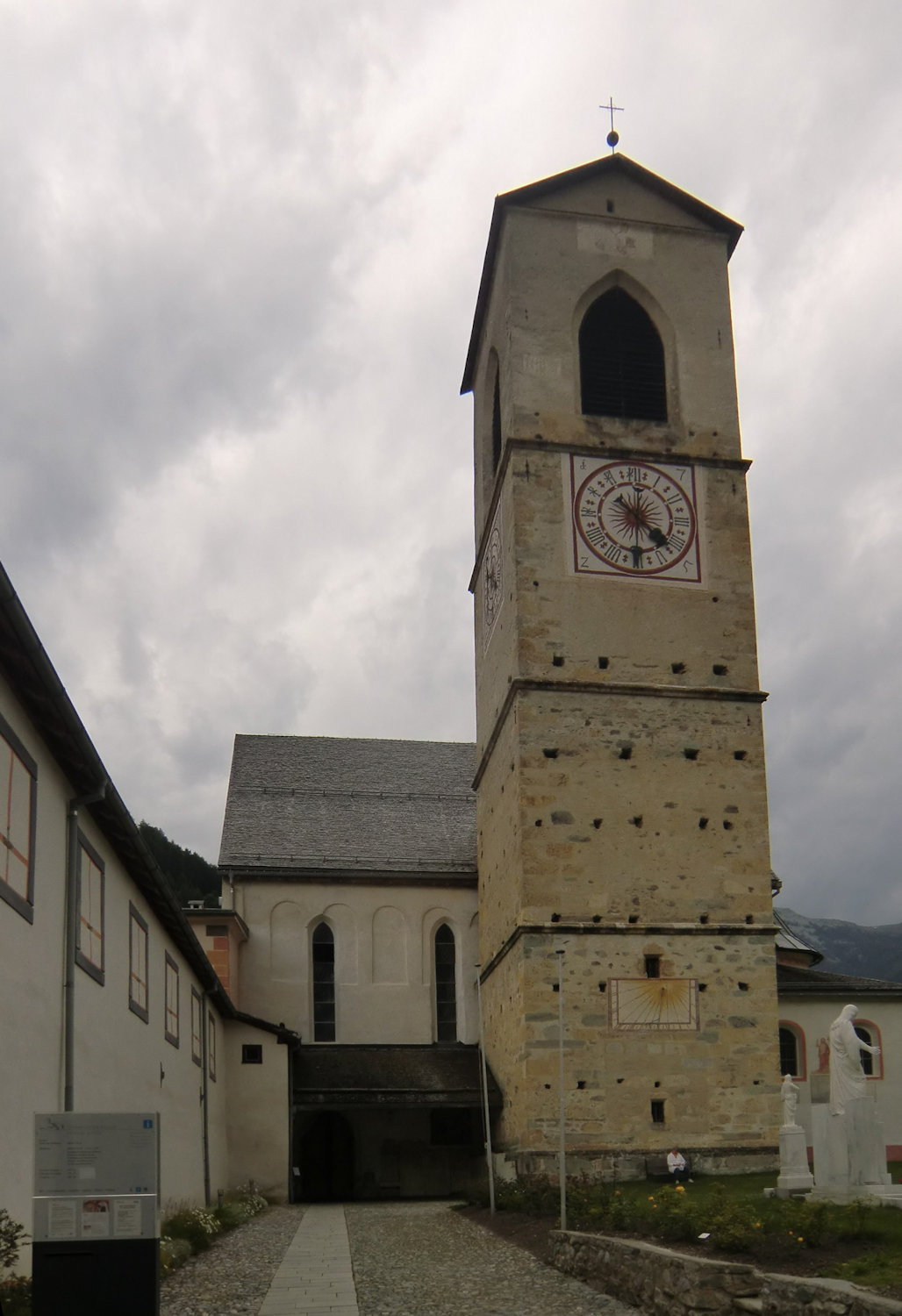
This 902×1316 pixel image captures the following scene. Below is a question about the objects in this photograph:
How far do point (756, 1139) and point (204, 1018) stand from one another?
11184mm

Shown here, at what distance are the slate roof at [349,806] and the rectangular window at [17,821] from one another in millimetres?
24357

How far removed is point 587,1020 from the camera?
27.6 metres

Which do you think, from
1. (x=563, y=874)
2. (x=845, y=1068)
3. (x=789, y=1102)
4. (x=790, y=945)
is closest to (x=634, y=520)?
(x=563, y=874)

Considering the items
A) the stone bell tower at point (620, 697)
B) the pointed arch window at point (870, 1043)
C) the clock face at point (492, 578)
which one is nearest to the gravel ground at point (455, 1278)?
the stone bell tower at point (620, 697)

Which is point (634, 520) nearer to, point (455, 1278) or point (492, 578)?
point (492, 578)

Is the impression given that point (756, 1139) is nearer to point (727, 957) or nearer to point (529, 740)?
Result: point (727, 957)

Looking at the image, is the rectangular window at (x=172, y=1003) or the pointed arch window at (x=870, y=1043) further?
the pointed arch window at (x=870, y=1043)

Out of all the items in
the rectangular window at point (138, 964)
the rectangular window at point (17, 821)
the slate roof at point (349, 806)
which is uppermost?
the slate roof at point (349, 806)

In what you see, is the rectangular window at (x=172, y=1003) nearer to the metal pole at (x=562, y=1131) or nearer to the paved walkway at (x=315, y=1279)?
the paved walkway at (x=315, y=1279)

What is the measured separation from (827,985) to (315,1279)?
2099 centimetres

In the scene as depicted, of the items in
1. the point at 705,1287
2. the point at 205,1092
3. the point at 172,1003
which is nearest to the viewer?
the point at 705,1287

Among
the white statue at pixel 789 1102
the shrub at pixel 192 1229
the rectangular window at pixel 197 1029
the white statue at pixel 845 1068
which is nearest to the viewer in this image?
the shrub at pixel 192 1229

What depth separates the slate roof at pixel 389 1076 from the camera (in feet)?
103

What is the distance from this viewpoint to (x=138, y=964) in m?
19.5
